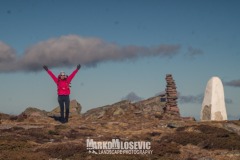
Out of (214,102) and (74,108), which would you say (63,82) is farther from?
(74,108)

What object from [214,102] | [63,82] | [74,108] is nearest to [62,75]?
[63,82]

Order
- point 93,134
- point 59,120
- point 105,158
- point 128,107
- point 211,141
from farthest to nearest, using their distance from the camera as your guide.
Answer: point 128,107 → point 59,120 → point 93,134 → point 211,141 → point 105,158

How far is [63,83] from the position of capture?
1291 inches

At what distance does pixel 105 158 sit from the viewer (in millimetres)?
19984

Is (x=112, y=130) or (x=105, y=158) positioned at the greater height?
(x=112, y=130)

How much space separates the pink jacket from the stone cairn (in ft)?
58.2

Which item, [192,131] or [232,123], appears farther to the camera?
[232,123]

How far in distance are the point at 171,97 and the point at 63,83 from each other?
18797 mm

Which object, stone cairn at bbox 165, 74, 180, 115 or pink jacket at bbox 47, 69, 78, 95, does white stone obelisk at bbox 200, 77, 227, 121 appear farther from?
pink jacket at bbox 47, 69, 78, 95

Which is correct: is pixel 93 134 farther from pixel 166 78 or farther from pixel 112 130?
pixel 166 78

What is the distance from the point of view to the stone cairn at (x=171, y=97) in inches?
1863

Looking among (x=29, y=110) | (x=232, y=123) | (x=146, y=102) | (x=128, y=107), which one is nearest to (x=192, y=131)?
(x=232, y=123)

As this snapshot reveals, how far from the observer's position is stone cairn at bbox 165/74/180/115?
155ft

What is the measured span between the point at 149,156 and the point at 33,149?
22.6 feet
